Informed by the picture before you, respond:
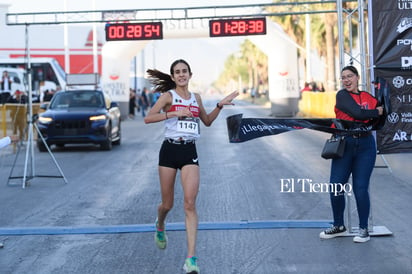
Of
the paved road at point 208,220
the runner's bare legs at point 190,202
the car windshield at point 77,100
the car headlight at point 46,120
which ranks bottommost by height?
the paved road at point 208,220

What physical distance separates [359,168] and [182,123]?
2.00m

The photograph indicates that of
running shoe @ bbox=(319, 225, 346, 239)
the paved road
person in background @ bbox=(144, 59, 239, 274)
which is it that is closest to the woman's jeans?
running shoe @ bbox=(319, 225, 346, 239)

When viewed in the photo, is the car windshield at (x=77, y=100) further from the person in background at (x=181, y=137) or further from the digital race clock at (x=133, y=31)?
the person in background at (x=181, y=137)

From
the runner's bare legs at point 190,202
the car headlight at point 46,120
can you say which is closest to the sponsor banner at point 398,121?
the runner's bare legs at point 190,202

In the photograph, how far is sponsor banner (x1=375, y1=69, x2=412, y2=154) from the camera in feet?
26.5

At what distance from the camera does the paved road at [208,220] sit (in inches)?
258

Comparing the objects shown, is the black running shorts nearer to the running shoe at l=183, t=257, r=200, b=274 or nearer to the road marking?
the running shoe at l=183, t=257, r=200, b=274

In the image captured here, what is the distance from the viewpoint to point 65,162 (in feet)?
55.0

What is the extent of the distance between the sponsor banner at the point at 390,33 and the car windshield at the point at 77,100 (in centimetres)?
1315

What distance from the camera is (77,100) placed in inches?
806

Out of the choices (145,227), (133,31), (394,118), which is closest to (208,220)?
(145,227)

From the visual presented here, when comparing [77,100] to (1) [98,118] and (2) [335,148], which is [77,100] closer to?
(1) [98,118]

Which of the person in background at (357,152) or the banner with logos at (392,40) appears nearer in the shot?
the person in background at (357,152)

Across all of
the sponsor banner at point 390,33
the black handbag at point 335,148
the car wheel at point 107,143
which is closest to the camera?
the black handbag at point 335,148
